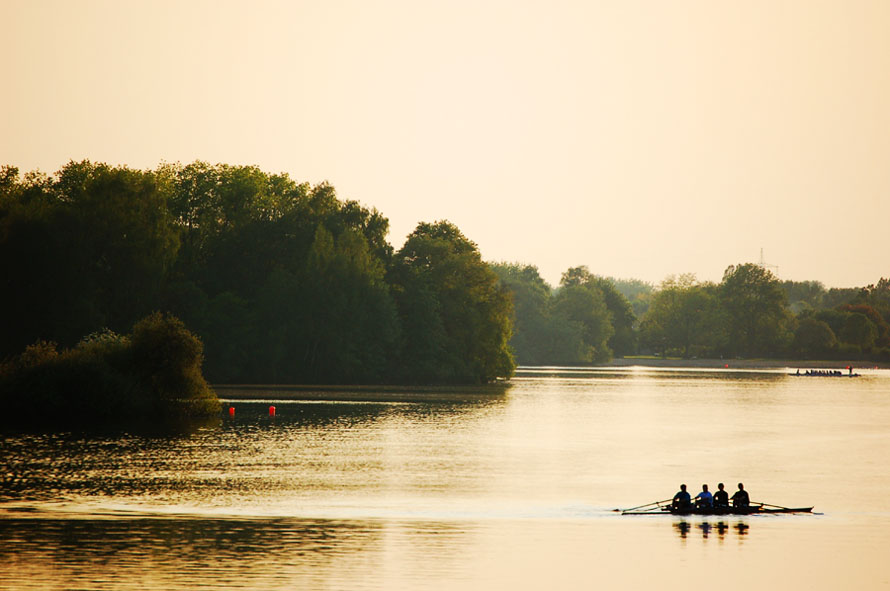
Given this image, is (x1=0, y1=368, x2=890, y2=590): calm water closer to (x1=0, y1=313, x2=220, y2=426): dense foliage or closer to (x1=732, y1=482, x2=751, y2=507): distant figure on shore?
(x1=732, y1=482, x2=751, y2=507): distant figure on shore

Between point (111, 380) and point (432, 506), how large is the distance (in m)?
45.7

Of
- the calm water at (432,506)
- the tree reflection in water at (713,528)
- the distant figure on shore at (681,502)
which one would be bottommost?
the tree reflection in water at (713,528)

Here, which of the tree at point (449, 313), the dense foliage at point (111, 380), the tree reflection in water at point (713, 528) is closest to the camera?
the tree reflection in water at point (713, 528)

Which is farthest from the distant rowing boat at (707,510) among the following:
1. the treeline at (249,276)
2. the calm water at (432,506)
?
the treeline at (249,276)

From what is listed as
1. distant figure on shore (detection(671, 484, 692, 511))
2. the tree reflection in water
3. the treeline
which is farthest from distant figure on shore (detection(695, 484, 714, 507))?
the treeline

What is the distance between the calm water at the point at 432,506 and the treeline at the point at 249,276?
137 ft

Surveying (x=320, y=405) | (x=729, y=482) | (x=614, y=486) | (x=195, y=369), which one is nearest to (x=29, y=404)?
(x=195, y=369)

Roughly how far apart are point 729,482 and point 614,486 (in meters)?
7.85

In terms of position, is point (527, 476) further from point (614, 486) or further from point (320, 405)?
point (320, 405)

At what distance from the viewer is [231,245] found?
163875 millimetres

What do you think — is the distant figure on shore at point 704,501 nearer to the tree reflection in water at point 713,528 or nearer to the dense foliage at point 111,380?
the tree reflection in water at point 713,528

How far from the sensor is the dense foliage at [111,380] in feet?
283

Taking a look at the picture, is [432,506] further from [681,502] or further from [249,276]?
[249,276]

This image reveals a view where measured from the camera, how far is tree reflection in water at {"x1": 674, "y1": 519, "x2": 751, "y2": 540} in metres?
45.3
